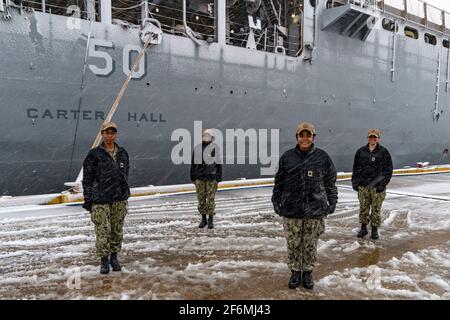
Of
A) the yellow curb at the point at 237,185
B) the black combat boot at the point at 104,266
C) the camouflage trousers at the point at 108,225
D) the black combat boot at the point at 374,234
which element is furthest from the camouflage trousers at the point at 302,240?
the yellow curb at the point at 237,185

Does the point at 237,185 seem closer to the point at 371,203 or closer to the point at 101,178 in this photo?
the point at 371,203

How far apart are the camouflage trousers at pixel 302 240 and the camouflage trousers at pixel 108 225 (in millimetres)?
1873

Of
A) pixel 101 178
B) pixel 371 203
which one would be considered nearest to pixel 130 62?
pixel 101 178

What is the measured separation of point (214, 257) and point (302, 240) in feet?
4.64

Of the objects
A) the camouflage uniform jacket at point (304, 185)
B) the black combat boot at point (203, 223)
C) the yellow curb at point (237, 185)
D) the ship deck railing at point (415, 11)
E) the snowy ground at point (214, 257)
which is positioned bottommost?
the snowy ground at point (214, 257)

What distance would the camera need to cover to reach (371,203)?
18.1 feet

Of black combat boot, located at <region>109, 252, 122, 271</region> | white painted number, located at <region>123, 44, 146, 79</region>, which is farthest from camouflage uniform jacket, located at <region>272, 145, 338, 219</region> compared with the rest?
white painted number, located at <region>123, 44, 146, 79</region>

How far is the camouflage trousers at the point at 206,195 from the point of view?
5.97 m

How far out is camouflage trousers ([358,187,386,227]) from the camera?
5.39 metres

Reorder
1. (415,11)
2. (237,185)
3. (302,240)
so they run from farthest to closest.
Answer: (415,11), (237,185), (302,240)

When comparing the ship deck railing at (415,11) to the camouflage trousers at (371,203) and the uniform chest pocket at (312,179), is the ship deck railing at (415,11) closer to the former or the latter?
the camouflage trousers at (371,203)

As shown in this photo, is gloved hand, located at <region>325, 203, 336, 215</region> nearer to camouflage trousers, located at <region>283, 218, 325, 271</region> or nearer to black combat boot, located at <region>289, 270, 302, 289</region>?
camouflage trousers, located at <region>283, 218, 325, 271</region>
